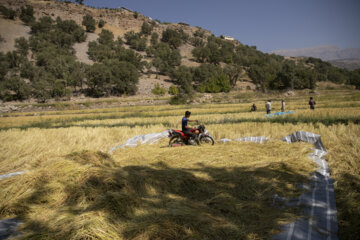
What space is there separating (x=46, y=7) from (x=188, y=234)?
142 metres

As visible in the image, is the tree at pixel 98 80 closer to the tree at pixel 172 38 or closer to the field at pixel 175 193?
the field at pixel 175 193

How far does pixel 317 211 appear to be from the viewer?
3420 millimetres

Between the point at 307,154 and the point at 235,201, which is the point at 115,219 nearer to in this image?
the point at 235,201

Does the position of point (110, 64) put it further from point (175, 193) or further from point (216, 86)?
point (175, 193)

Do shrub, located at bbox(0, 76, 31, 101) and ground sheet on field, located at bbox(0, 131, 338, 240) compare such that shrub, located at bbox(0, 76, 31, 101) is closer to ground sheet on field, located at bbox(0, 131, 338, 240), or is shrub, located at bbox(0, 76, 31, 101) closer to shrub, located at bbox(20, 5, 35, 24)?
ground sheet on field, located at bbox(0, 131, 338, 240)

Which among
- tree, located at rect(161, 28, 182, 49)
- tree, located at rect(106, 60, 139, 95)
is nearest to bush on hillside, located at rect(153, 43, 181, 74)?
tree, located at rect(161, 28, 182, 49)

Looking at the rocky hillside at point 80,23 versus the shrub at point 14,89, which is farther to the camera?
the rocky hillside at point 80,23

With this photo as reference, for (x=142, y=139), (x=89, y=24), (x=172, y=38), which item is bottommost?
(x=142, y=139)

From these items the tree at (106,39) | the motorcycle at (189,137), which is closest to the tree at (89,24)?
the tree at (106,39)

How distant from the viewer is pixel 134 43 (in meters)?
98.4

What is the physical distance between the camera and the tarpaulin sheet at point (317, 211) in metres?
2.80

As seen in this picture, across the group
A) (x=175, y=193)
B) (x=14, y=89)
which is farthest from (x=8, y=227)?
(x=14, y=89)

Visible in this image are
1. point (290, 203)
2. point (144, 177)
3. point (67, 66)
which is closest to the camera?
point (290, 203)

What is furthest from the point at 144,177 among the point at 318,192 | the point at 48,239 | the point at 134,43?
the point at 134,43
